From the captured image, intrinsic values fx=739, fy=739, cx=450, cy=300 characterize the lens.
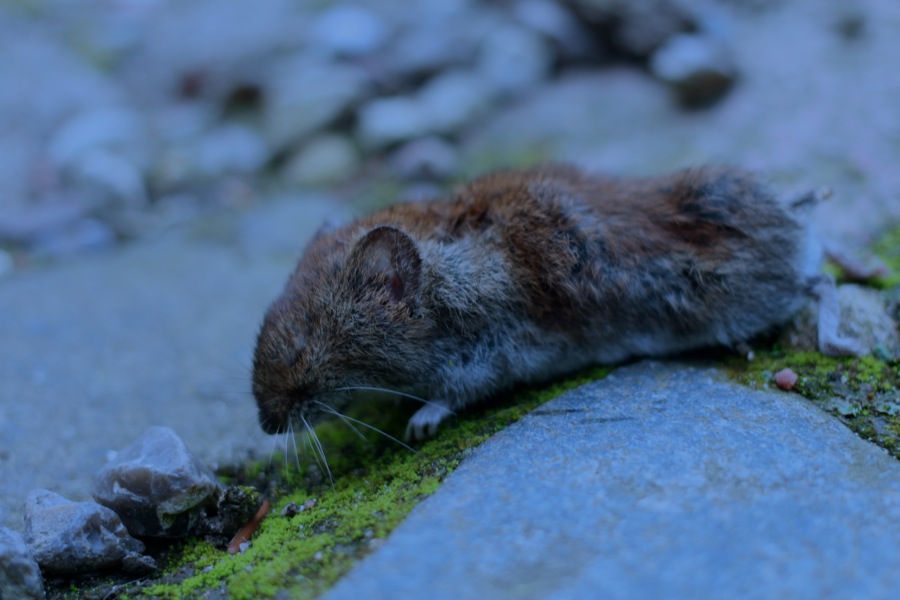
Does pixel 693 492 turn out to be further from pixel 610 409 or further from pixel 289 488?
pixel 289 488

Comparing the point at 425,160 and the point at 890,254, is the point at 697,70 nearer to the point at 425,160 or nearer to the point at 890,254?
the point at 425,160

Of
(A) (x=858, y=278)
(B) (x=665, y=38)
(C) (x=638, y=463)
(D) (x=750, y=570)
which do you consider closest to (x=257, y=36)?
(B) (x=665, y=38)

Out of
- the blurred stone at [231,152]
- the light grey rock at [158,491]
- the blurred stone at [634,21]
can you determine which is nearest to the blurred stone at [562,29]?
the blurred stone at [634,21]

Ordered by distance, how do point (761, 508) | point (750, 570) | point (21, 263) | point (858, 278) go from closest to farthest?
point (750, 570), point (761, 508), point (858, 278), point (21, 263)

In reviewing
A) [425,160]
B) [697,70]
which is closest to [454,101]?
[425,160]

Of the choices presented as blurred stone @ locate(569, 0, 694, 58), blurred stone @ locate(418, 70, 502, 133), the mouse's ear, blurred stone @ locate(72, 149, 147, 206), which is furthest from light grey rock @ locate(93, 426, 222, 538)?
blurred stone @ locate(569, 0, 694, 58)
